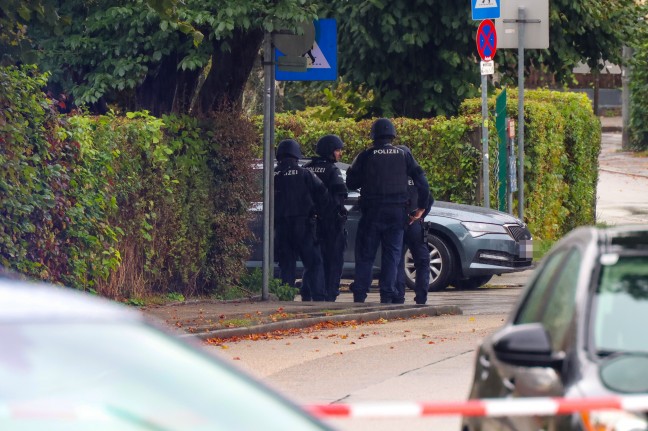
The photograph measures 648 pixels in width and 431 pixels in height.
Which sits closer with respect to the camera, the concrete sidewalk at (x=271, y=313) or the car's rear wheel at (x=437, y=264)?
the concrete sidewalk at (x=271, y=313)

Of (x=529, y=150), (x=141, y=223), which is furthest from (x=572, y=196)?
(x=141, y=223)

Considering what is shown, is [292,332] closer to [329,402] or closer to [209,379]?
[329,402]

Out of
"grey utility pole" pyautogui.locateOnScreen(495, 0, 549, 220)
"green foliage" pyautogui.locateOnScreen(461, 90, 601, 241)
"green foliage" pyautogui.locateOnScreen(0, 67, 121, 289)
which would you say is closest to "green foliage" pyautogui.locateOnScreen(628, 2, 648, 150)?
"green foliage" pyautogui.locateOnScreen(461, 90, 601, 241)

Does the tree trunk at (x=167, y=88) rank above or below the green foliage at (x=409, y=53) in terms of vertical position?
below

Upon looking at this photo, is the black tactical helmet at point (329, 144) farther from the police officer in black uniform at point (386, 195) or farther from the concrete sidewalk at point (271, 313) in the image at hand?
the concrete sidewalk at point (271, 313)

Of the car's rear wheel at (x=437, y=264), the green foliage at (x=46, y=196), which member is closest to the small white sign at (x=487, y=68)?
the car's rear wheel at (x=437, y=264)

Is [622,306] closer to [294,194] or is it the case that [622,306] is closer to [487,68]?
[294,194]

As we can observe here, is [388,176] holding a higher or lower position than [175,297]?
higher

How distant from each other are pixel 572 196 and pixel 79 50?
10.2 metres

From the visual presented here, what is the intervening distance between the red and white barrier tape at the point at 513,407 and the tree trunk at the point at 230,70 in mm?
10614

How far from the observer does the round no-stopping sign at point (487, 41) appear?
63.2 feet

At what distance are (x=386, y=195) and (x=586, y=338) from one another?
10719mm

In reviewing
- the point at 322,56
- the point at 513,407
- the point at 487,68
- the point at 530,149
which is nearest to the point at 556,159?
the point at 530,149

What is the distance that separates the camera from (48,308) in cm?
323
